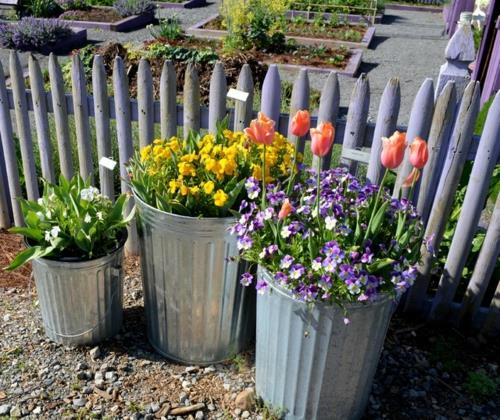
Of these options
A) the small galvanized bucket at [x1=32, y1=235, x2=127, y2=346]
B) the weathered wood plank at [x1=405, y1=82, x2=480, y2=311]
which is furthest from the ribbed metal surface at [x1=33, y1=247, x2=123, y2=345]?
the weathered wood plank at [x1=405, y1=82, x2=480, y2=311]

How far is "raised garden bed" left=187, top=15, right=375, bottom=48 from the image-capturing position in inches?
443

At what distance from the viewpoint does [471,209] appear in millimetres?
2846

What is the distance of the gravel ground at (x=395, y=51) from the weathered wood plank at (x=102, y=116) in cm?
426

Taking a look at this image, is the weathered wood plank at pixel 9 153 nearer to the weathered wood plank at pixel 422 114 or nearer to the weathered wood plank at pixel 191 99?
the weathered wood plank at pixel 191 99

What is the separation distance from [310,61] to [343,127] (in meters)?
7.30

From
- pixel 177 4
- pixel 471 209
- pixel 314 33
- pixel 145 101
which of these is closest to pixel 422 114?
pixel 471 209

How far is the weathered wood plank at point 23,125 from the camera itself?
334cm

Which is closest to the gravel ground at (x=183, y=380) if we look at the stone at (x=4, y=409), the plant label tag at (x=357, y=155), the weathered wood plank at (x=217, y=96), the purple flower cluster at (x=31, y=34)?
the stone at (x=4, y=409)

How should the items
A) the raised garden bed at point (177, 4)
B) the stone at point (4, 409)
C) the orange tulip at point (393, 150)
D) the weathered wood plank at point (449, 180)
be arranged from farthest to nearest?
1. the raised garden bed at point (177, 4)
2. the weathered wood plank at point (449, 180)
3. the stone at point (4, 409)
4. the orange tulip at point (393, 150)

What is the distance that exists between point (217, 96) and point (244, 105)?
16cm

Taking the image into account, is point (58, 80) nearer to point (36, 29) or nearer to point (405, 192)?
point (405, 192)

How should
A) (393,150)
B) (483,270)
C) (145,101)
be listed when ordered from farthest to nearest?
(145,101), (483,270), (393,150)

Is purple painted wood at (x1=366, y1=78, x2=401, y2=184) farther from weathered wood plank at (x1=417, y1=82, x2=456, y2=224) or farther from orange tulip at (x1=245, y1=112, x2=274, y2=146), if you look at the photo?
orange tulip at (x1=245, y1=112, x2=274, y2=146)

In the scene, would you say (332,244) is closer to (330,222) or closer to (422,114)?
(330,222)
